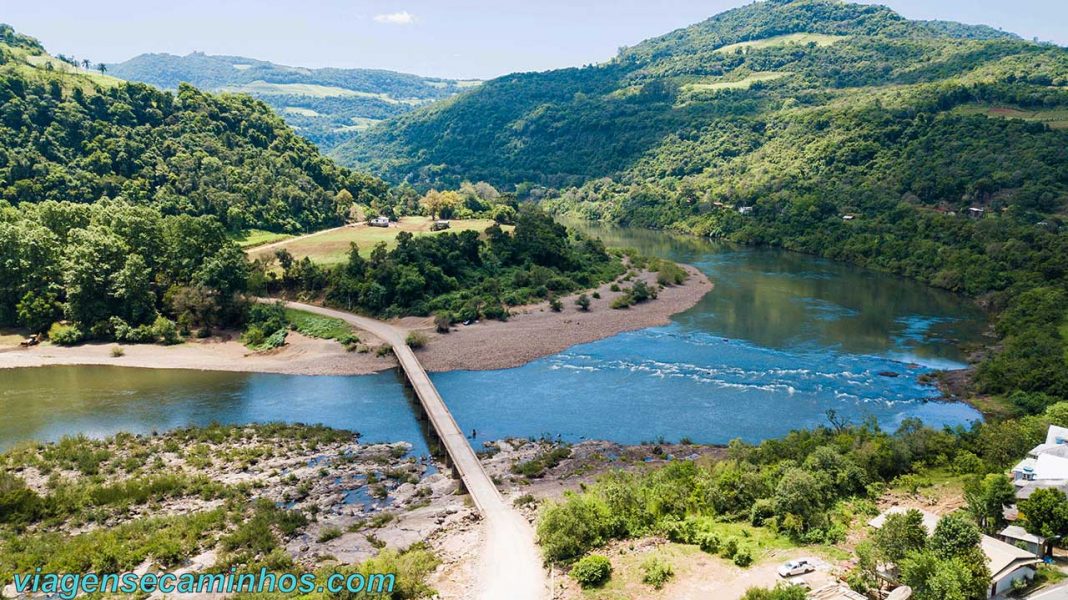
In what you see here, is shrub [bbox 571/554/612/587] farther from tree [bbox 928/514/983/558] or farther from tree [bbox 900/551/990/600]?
tree [bbox 928/514/983/558]

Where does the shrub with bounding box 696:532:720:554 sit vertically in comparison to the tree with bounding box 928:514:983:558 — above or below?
below

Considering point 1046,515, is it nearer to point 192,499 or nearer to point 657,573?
point 657,573

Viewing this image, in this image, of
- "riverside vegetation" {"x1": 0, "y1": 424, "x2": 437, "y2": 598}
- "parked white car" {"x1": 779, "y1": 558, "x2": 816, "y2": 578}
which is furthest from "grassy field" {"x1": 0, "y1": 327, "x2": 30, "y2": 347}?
"parked white car" {"x1": 779, "y1": 558, "x2": 816, "y2": 578}

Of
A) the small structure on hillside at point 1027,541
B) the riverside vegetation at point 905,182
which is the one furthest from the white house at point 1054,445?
the riverside vegetation at point 905,182

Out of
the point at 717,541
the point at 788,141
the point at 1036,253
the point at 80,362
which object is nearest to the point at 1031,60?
the point at 788,141

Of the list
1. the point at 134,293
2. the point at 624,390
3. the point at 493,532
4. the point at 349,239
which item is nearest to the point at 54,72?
the point at 349,239

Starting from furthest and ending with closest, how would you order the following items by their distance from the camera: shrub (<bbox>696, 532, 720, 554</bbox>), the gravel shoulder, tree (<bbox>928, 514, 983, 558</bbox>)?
1. the gravel shoulder
2. shrub (<bbox>696, 532, 720, 554</bbox>)
3. tree (<bbox>928, 514, 983, 558</bbox>)

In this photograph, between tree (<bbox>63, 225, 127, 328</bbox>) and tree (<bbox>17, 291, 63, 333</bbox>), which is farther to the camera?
tree (<bbox>17, 291, 63, 333</bbox>)
